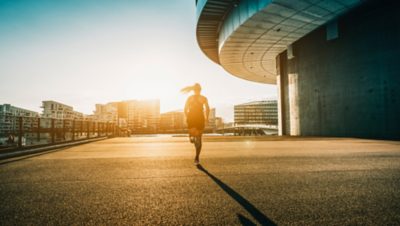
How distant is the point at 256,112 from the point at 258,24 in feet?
459

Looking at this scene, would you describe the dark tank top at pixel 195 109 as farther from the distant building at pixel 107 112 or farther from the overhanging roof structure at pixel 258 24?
the distant building at pixel 107 112

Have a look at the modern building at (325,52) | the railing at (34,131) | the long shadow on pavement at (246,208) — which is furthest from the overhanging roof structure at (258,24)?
the long shadow on pavement at (246,208)

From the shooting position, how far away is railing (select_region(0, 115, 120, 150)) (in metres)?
8.70

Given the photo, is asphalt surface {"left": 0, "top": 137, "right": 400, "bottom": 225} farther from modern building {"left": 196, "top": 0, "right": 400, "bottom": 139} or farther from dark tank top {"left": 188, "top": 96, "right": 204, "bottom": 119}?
modern building {"left": 196, "top": 0, "right": 400, "bottom": 139}

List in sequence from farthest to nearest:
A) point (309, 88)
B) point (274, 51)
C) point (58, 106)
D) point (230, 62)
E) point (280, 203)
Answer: point (58, 106)
point (230, 62)
point (274, 51)
point (309, 88)
point (280, 203)

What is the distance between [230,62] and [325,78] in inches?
511

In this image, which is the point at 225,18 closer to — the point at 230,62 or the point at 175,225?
the point at 230,62

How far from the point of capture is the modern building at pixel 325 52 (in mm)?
16422

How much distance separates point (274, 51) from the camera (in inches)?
1054

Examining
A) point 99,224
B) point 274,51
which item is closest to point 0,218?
point 99,224

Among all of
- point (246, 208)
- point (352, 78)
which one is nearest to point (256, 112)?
point (352, 78)

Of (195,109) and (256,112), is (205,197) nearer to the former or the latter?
(195,109)

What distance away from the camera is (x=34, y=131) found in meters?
10.2

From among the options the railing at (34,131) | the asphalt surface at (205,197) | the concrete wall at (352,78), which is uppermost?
the concrete wall at (352,78)
